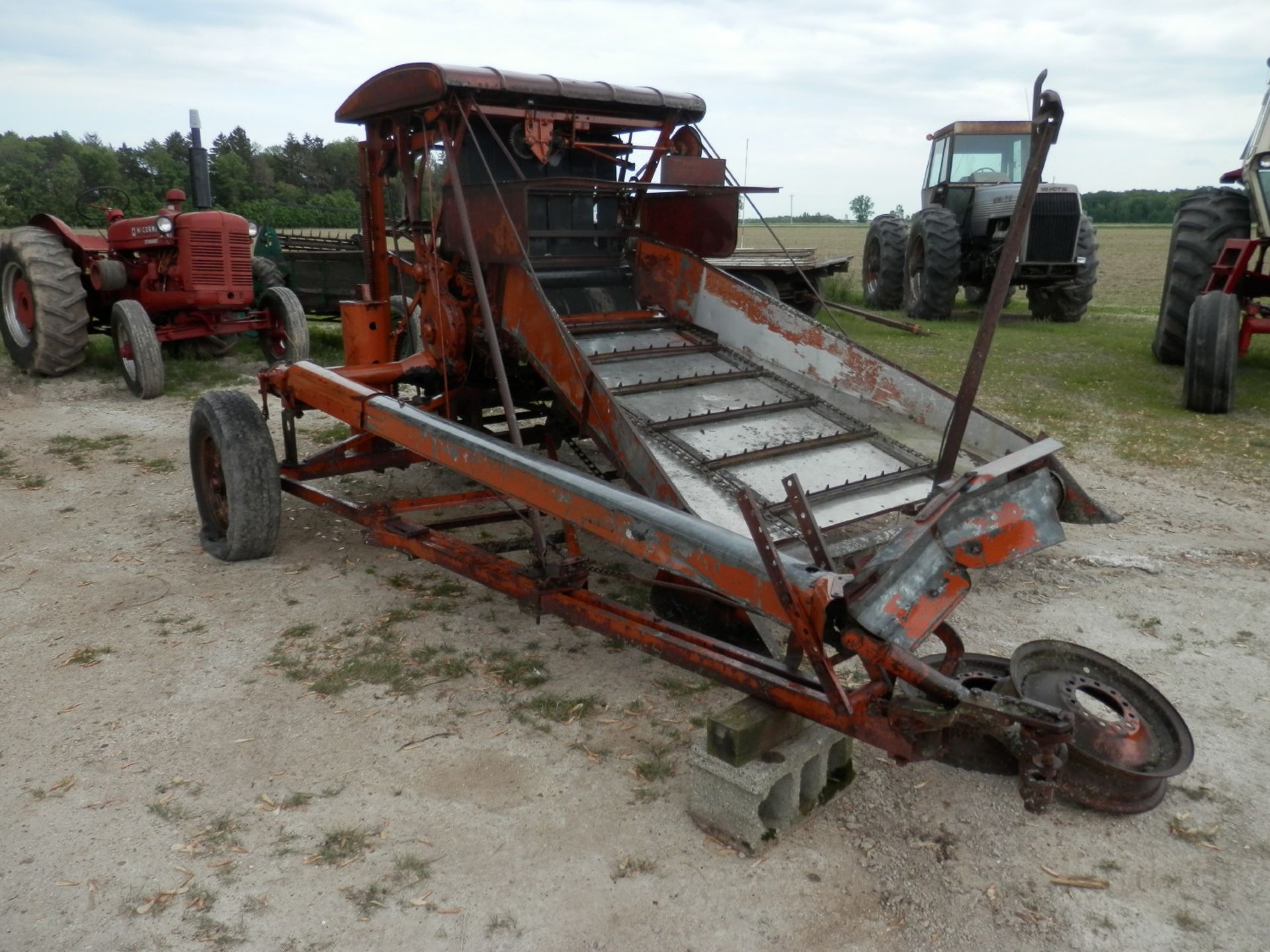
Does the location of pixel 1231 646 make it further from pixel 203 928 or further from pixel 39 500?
pixel 39 500

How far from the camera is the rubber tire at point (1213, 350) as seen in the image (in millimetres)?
7840

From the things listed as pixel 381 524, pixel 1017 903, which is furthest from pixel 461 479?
pixel 1017 903

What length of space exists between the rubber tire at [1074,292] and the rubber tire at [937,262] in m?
1.37

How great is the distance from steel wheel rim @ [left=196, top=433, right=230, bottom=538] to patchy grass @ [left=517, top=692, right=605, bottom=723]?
232 centimetres

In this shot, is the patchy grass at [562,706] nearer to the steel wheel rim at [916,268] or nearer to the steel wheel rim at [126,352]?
the steel wheel rim at [126,352]

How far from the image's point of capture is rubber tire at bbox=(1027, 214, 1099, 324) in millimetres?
14289

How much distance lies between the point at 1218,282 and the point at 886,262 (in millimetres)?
6877

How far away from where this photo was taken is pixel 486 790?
3010mm

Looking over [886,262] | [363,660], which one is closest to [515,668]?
[363,660]

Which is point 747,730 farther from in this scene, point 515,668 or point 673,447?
point 673,447

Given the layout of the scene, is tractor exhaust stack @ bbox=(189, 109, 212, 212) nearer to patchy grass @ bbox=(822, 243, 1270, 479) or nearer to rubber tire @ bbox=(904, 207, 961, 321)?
patchy grass @ bbox=(822, 243, 1270, 479)

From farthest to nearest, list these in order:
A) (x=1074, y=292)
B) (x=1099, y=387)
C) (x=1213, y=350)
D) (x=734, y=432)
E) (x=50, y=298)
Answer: (x=1074, y=292)
(x=1099, y=387)
(x=50, y=298)
(x=1213, y=350)
(x=734, y=432)

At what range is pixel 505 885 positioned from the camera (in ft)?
8.48

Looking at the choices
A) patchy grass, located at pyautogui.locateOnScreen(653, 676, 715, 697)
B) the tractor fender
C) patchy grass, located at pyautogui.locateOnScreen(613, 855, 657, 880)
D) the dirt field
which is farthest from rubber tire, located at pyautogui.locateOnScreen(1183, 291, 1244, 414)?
the tractor fender
